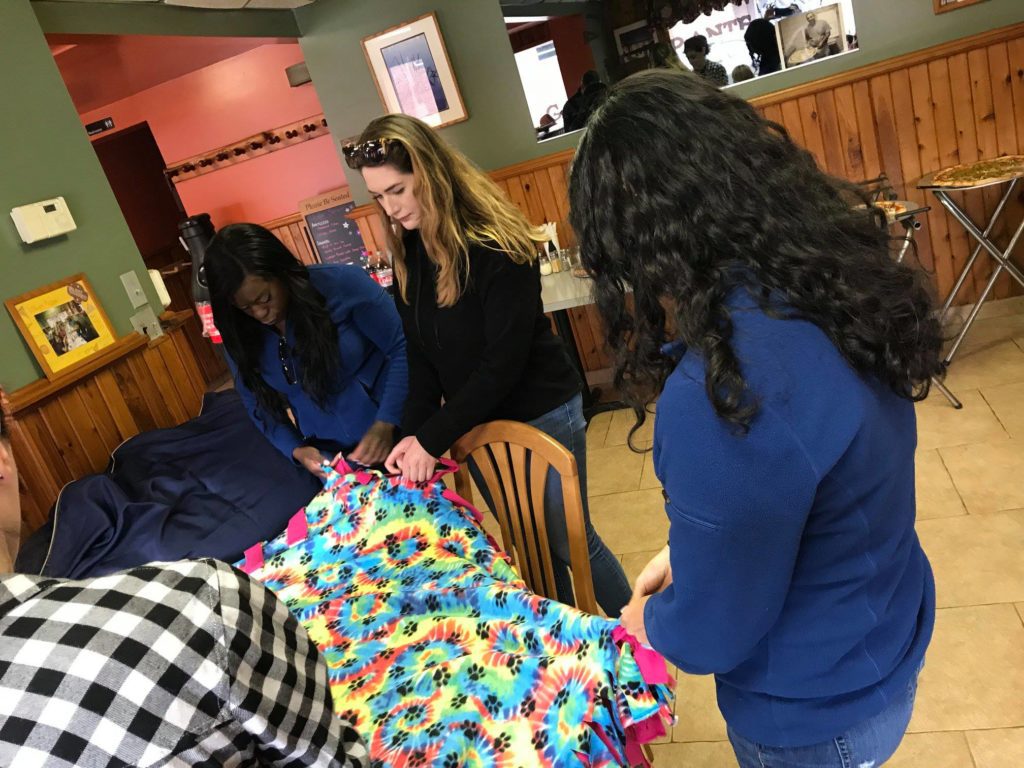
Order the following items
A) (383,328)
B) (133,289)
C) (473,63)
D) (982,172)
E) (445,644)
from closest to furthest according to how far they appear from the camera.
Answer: (445,644) < (383,328) < (133,289) < (982,172) < (473,63)

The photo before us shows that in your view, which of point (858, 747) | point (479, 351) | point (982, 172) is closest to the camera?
point (858, 747)

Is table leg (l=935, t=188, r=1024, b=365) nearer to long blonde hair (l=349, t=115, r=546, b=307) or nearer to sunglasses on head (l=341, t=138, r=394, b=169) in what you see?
long blonde hair (l=349, t=115, r=546, b=307)

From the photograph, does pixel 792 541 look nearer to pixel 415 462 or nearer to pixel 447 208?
pixel 415 462

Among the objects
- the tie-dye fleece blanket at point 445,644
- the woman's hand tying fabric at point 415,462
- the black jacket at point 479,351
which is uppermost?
the black jacket at point 479,351

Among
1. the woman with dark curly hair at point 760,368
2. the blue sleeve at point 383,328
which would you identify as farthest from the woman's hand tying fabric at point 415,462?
the woman with dark curly hair at point 760,368

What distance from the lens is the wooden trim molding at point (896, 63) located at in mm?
3287

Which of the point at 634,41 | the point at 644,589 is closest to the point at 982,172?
the point at 634,41

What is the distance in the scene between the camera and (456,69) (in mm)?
4102

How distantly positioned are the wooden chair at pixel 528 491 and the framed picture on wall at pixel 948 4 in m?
3.11

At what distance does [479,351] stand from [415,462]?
301 mm

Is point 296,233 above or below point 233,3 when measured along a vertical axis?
below

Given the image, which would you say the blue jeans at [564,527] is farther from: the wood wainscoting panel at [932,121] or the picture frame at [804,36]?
the picture frame at [804,36]

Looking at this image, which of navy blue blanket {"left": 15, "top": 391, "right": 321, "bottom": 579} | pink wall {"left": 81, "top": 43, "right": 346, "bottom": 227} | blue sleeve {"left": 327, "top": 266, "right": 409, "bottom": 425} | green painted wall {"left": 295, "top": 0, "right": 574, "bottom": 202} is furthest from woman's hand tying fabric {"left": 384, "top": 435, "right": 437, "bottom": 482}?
pink wall {"left": 81, "top": 43, "right": 346, "bottom": 227}

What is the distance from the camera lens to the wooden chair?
1449mm
